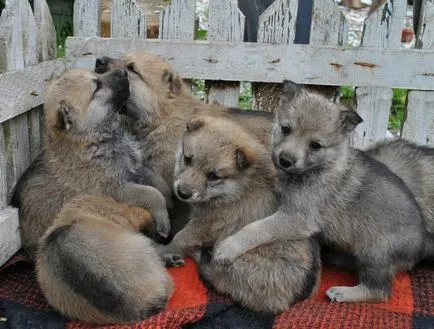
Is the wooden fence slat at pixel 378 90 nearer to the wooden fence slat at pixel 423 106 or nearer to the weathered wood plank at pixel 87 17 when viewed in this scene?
the wooden fence slat at pixel 423 106

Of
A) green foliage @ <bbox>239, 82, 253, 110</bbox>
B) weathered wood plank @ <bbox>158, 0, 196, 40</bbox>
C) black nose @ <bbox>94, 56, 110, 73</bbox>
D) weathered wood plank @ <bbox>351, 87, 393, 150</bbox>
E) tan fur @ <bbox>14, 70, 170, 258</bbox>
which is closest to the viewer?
tan fur @ <bbox>14, 70, 170, 258</bbox>

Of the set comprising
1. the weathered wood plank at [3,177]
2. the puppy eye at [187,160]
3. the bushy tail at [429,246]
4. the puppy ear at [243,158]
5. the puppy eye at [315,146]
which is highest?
the puppy eye at [315,146]

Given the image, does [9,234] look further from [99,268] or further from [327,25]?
[327,25]

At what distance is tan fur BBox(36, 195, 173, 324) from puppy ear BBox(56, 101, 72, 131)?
874 mm

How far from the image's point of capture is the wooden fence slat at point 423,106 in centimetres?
536

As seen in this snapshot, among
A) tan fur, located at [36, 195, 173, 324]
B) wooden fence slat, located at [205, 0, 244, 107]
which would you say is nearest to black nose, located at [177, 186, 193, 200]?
tan fur, located at [36, 195, 173, 324]

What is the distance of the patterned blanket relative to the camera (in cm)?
385

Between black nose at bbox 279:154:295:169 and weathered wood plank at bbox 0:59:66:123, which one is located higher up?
weathered wood plank at bbox 0:59:66:123

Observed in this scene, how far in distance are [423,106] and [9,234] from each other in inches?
141

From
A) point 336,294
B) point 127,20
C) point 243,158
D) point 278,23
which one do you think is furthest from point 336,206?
point 127,20

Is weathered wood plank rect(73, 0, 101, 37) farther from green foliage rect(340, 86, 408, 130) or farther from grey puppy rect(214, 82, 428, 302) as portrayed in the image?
green foliage rect(340, 86, 408, 130)

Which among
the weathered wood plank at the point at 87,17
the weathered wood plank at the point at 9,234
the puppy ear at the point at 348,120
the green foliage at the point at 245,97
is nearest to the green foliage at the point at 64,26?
the green foliage at the point at 245,97

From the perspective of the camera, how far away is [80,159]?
482 cm

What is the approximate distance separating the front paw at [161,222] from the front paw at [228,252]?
65cm
